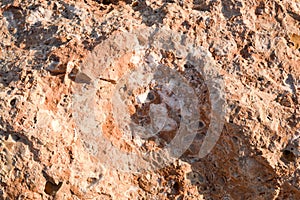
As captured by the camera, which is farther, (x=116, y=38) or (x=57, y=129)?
(x=116, y=38)

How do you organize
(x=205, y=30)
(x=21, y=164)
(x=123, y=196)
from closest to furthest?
(x=21, y=164)
(x=123, y=196)
(x=205, y=30)

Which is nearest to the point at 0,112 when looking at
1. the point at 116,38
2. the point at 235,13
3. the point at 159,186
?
the point at 116,38

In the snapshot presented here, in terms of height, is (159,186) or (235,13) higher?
(235,13)

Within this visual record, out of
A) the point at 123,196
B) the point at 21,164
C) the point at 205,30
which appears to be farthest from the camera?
the point at 205,30

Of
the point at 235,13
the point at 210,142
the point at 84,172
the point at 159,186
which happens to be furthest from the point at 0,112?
the point at 235,13

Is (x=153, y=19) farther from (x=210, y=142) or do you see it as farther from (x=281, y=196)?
(x=281, y=196)

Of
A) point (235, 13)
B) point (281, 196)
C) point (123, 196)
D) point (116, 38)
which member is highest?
point (235, 13)
